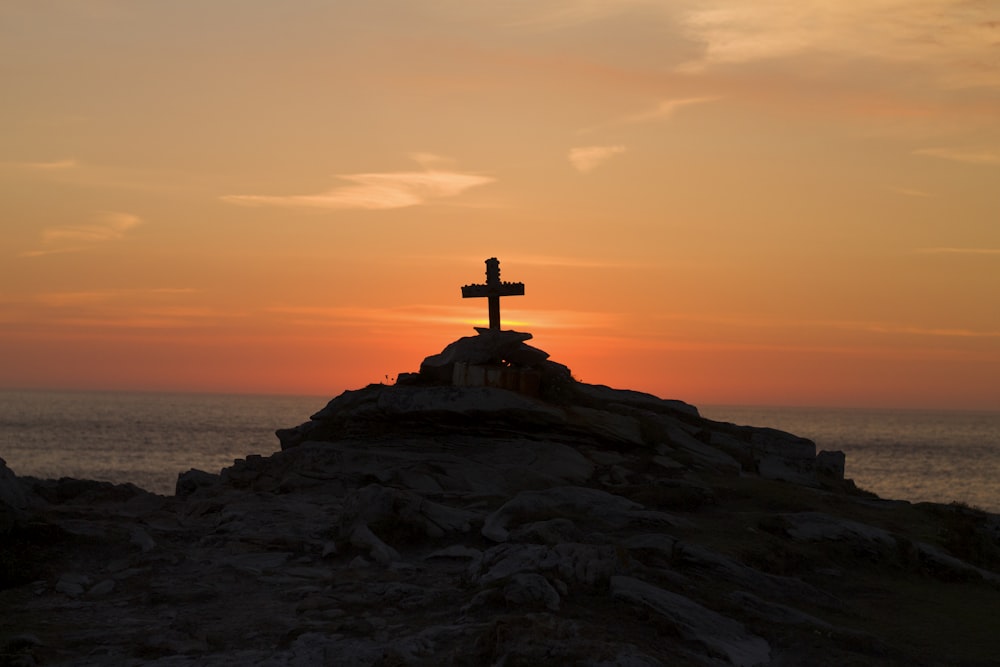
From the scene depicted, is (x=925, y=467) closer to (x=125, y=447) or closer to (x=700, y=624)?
(x=125, y=447)

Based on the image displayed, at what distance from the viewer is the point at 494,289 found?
1139 inches

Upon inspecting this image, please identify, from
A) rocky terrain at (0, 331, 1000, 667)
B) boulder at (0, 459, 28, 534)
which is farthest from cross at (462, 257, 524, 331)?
boulder at (0, 459, 28, 534)

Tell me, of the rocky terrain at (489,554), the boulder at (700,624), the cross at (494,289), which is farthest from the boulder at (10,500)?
the cross at (494,289)

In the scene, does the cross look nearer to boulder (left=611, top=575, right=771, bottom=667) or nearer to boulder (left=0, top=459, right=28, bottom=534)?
boulder (left=0, top=459, right=28, bottom=534)

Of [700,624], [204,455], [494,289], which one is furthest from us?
[204,455]

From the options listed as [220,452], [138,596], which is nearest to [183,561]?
[138,596]

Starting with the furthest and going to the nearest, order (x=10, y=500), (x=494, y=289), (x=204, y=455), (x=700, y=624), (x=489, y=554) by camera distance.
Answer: (x=204, y=455), (x=494, y=289), (x=10, y=500), (x=489, y=554), (x=700, y=624)

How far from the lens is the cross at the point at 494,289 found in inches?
1137

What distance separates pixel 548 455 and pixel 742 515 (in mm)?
6082

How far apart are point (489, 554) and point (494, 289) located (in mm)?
15473

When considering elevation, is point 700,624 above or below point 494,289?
below

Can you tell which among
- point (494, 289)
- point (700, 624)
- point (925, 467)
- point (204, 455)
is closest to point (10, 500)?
point (700, 624)

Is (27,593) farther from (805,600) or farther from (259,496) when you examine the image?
(805,600)

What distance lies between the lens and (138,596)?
1423cm
